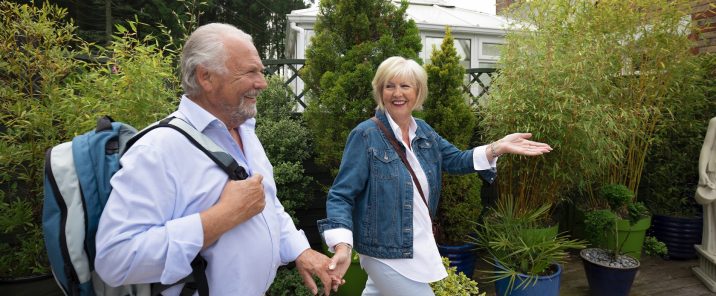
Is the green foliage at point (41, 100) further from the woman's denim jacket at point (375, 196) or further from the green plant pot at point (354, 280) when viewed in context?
the green plant pot at point (354, 280)

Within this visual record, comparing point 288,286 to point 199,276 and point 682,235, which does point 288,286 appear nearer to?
point 199,276

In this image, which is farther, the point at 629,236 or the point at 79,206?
the point at 629,236

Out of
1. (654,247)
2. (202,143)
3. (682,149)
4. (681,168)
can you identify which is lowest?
(654,247)

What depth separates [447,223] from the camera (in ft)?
11.8

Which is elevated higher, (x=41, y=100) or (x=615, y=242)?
(x=41, y=100)

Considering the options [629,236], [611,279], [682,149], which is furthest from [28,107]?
[682,149]

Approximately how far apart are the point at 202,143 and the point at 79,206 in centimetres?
31

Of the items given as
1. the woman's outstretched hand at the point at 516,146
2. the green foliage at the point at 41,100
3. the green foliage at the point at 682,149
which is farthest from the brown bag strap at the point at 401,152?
the green foliage at the point at 682,149

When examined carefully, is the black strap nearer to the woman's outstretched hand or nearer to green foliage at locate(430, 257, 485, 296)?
the woman's outstretched hand

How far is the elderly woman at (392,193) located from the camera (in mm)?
1897

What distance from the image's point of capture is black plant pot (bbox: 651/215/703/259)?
4438mm

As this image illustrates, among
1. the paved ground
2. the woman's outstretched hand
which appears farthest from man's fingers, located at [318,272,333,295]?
the paved ground

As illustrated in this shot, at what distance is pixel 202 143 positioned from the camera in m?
1.14

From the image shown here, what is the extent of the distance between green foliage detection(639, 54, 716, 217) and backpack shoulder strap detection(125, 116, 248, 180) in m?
4.55
